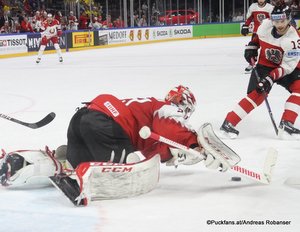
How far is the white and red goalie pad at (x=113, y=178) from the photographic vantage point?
2498 mm

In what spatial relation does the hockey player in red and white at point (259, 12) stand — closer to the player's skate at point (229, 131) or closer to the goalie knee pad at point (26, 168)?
the player's skate at point (229, 131)

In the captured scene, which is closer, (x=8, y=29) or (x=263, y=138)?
(x=263, y=138)

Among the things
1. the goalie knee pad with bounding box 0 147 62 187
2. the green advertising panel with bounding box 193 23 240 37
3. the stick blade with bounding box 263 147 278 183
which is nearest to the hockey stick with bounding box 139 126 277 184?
the stick blade with bounding box 263 147 278 183

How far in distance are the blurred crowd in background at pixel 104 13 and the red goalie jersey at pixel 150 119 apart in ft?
33.3

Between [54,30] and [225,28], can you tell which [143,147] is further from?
[225,28]

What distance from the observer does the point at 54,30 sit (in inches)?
464

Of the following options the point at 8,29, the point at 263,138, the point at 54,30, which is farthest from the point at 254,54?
the point at 8,29

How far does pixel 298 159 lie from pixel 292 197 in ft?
2.77

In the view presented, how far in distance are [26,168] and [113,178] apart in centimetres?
46

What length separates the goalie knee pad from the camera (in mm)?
2740

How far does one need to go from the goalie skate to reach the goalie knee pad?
2.37ft

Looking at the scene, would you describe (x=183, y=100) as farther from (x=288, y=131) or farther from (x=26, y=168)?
(x=288, y=131)

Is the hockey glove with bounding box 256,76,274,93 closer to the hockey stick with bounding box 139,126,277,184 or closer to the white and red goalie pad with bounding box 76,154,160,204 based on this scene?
the hockey stick with bounding box 139,126,277,184

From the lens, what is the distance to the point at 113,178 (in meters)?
2.57
